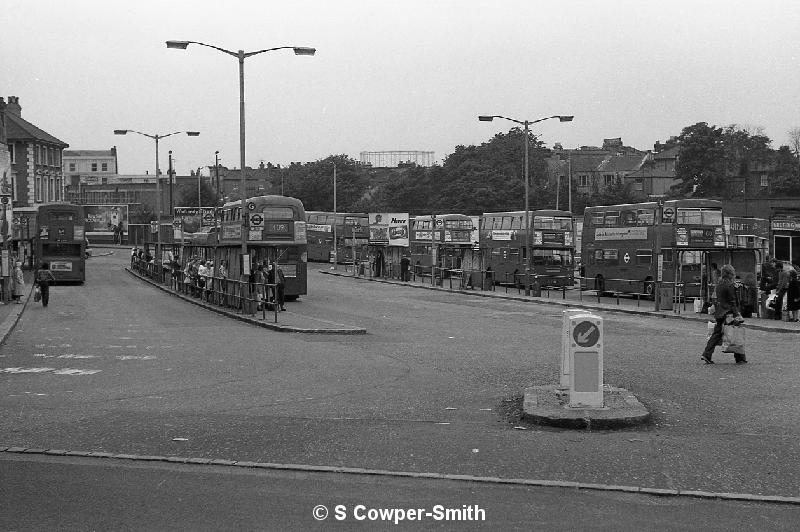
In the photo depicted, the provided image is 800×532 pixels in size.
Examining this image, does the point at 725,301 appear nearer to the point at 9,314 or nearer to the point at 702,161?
the point at 9,314

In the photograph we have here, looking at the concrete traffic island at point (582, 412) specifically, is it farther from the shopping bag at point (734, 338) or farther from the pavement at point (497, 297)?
the pavement at point (497, 297)

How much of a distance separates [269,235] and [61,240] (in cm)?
1951

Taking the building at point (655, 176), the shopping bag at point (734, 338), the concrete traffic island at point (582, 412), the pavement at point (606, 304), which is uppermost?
the building at point (655, 176)

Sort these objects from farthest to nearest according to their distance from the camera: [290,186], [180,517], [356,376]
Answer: [290,186] → [356,376] → [180,517]

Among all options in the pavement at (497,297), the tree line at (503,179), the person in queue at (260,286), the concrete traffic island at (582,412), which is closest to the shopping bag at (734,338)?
the pavement at (497,297)

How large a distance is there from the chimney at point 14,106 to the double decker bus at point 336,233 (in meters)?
30.3

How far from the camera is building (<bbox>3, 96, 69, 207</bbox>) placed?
80.4 meters

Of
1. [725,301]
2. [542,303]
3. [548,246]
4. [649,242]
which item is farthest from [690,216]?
[725,301]

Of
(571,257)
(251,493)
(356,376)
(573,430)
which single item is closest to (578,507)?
(251,493)

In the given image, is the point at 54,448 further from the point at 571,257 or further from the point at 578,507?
the point at 571,257

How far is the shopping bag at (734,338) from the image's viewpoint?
1677 cm

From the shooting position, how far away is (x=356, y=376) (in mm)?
15781

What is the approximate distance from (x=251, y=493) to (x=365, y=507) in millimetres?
1039

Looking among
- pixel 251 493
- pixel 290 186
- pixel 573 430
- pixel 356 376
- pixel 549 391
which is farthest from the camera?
pixel 290 186
